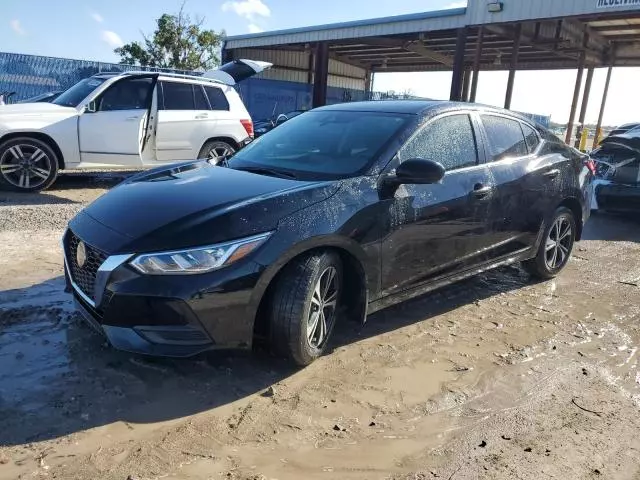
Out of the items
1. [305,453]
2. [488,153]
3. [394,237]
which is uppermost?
[488,153]

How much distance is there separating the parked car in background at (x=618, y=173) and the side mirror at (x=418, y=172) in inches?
252

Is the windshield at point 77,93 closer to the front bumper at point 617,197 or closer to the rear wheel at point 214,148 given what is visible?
the rear wheel at point 214,148

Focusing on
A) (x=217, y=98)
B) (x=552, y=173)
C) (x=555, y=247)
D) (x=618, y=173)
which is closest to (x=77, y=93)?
(x=217, y=98)

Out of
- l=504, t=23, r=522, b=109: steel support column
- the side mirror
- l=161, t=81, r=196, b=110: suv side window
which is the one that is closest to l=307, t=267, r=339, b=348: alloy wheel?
the side mirror

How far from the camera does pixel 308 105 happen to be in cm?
2642

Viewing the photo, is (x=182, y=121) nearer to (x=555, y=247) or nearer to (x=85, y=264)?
(x=555, y=247)

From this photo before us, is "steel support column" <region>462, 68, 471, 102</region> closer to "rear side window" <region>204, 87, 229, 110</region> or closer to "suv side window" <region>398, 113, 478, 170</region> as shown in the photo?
"rear side window" <region>204, 87, 229, 110</region>

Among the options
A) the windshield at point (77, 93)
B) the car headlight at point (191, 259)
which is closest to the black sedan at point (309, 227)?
the car headlight at point (191, 259)

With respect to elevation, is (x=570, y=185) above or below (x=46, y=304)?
above

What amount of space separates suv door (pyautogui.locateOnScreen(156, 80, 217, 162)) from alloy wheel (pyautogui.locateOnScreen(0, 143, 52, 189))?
1668 mm

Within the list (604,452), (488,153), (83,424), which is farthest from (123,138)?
(604,452)

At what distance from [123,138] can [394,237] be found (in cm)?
610

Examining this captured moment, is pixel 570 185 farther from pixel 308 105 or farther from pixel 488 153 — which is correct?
pixel 308 105

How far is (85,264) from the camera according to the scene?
3.16 m
